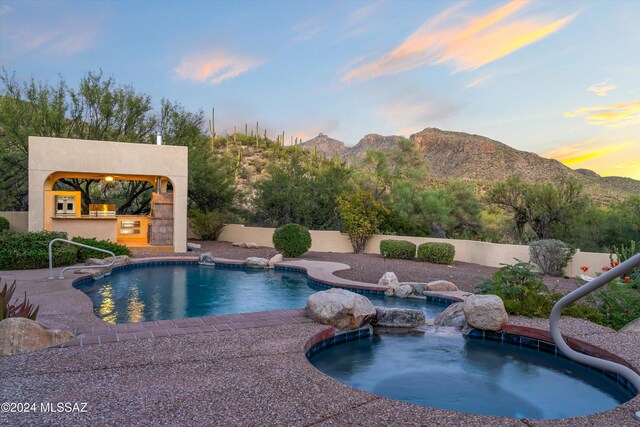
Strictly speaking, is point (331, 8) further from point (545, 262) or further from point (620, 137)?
point (620, 137)

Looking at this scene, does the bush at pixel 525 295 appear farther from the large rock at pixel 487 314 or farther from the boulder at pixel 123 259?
the boulder at pixel 123 259

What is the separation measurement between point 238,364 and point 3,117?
767 inches

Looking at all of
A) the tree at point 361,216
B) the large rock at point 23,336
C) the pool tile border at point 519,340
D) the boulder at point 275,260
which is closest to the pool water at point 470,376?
the pool tile border at point 519,340

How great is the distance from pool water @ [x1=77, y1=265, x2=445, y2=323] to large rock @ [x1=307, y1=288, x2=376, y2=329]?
2164 millimetres

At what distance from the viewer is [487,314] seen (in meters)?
6.33

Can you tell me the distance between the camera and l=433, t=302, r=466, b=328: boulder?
6930 mm

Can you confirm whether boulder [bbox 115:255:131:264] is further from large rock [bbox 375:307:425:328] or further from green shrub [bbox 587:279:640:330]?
green shrub [bbox 587:279:640:330]

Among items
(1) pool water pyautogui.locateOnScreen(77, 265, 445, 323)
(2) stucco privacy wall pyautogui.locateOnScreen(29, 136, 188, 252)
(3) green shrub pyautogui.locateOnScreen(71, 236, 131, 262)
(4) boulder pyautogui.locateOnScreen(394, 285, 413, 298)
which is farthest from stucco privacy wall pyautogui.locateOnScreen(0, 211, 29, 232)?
(4) boulder pyautogui.locateOnScreen(394, 285, 413, 298)

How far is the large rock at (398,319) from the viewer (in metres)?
6.94

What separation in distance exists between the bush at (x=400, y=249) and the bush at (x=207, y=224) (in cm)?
951

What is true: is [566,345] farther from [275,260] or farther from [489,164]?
[489,164]

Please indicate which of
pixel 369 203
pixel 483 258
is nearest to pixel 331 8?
pixel 369 203

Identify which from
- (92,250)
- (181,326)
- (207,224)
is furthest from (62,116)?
(181,326)

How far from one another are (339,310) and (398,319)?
4.37ft
